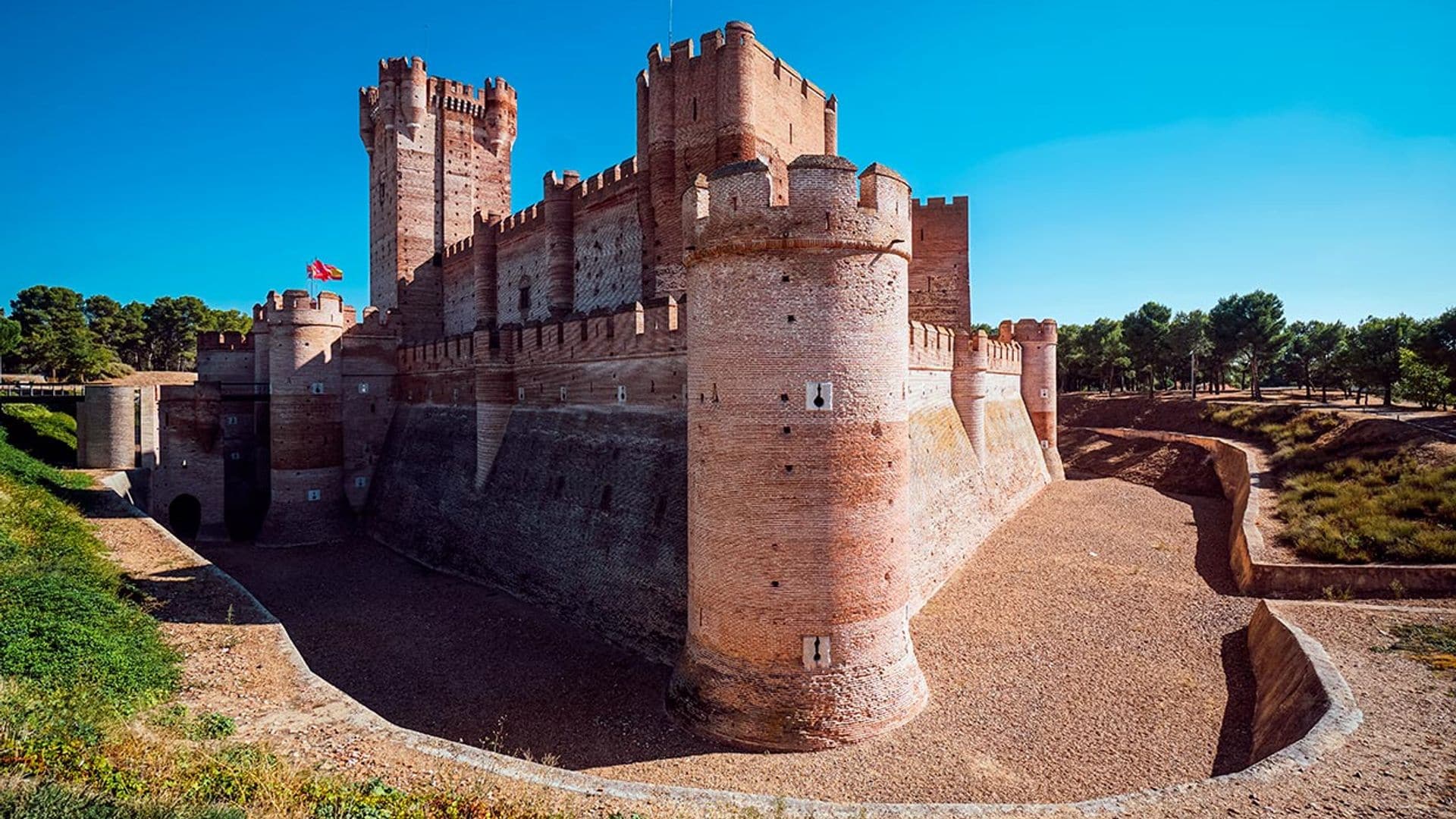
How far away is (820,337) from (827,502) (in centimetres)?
248

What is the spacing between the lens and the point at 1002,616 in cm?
1519

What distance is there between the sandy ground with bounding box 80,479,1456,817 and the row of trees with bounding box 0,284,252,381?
43951 millimetres

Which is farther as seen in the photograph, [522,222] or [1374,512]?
[522,222]

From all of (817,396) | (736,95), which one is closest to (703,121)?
(736,95)

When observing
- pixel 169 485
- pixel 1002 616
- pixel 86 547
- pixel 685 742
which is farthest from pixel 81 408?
pixel 1002 616

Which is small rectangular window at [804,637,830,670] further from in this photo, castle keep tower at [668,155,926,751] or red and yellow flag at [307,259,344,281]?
red and yellow flag at [307,259,344,281]

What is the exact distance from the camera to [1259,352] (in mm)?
50094

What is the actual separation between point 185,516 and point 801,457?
2809 centimetres

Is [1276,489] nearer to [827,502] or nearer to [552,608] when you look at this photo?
[827,502]

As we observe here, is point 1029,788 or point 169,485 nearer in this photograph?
point 1029,788

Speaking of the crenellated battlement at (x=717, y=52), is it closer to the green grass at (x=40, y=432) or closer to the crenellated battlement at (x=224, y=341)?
the crenellated battlement at (x=224, y=341)

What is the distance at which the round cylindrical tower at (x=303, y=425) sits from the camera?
2606cm

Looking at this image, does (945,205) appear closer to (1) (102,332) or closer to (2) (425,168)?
(2) (425,168)

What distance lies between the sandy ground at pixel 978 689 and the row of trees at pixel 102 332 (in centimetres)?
4395
